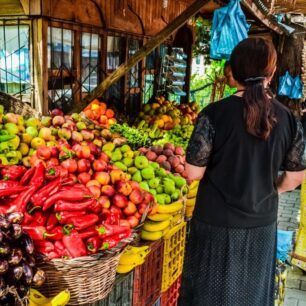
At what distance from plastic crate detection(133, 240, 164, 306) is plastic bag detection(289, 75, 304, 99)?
712 cm

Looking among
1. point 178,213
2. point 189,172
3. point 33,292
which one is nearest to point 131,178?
point 178,213

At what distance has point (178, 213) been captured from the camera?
320 cm

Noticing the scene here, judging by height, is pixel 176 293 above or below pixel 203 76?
below

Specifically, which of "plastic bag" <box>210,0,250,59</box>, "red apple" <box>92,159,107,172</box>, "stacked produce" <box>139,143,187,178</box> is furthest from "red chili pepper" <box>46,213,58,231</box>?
"plastic bag" <box>210,0,250,59</box>

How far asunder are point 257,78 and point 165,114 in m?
3.98

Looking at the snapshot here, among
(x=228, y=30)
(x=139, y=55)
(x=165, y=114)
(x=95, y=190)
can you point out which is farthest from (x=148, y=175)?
(x=165, y=114)

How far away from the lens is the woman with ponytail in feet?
7.47

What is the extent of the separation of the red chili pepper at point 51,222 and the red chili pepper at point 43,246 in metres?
0.10

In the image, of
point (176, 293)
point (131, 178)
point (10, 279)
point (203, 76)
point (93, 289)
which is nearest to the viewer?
point (10, 279)

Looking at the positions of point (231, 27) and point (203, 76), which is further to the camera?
point (203, 76)

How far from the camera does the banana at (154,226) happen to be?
2865 millimetres

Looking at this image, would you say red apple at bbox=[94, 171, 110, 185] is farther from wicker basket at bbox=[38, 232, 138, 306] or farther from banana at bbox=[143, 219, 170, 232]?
wicker basket at bbox=[38, 232, 138, 306]

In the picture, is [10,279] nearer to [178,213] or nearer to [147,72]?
[178,213]

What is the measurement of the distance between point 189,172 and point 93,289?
0.86 m
